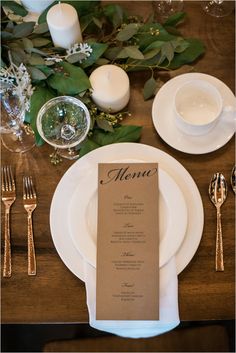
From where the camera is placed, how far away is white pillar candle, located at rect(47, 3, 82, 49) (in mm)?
662

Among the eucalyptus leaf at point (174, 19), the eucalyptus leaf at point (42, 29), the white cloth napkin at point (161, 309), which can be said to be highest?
the eucalyptus leaf at point (42, 29)

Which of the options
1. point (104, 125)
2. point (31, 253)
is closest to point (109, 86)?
point (104, 125)

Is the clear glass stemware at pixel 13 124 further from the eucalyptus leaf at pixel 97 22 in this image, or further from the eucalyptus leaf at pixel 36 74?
the eucalyptus leaf at pixel 97 22

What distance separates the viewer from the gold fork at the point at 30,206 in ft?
2.02

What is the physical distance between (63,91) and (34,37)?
13 cm

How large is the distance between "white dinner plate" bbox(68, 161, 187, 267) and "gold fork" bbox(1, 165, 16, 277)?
10cm

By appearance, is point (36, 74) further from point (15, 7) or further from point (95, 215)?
point (95, 215)

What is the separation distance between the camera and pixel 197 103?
686 millimetres

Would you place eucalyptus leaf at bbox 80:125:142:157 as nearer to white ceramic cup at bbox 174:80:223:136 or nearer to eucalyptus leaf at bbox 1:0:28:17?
white ceramic cup at bbox 174:80:223:136

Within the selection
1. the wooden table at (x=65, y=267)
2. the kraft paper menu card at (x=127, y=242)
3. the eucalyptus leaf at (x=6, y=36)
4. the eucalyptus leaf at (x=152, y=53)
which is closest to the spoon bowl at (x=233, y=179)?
the wooden table at (x=65, y=267)

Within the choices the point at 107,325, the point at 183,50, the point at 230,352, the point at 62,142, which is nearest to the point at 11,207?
the point at 62,142

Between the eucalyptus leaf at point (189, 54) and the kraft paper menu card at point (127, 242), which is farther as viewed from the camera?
the eucalyptus leaf at point (189, 54)

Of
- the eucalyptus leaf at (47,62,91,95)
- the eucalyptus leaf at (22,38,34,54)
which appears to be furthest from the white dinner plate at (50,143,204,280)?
the eucalyptus leaf at (22,38,34,54)

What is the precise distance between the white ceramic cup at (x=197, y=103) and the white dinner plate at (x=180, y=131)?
0.01 meters
